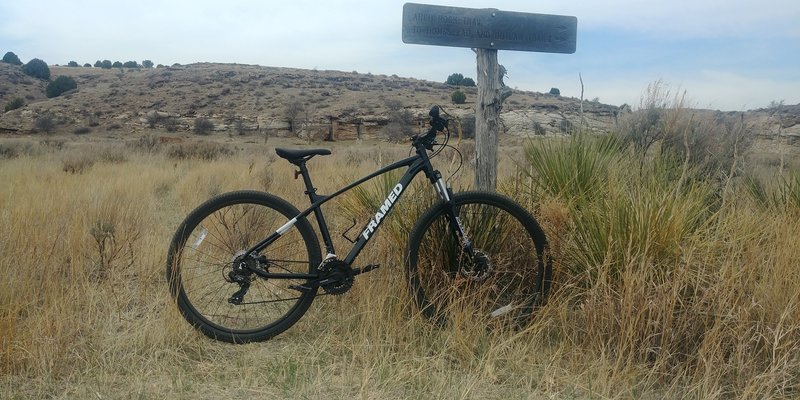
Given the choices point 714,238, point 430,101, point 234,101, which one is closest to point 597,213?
point 714,238

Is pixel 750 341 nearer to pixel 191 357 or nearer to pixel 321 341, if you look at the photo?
pixel 321 341

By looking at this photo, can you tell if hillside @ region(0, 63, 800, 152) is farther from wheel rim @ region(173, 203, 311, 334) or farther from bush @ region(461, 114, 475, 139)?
wheel rim @ region(173, 203, 311, 334)

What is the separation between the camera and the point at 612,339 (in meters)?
3.20

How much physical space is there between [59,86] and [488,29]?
2132 inches

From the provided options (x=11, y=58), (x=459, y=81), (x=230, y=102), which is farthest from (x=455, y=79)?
(x=11, y=58)

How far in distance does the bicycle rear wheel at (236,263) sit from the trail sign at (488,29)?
5.59ft

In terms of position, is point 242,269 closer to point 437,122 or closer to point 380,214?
point 380,214

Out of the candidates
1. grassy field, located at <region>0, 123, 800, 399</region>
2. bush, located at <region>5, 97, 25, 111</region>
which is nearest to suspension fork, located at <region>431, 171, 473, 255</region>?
grassy field, located at <region>0, 123, 800, 399</region>

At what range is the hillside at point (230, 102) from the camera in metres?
36.6

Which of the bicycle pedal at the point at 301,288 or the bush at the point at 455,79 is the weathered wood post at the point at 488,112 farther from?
the bush at the point at 455,79

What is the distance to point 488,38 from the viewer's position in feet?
15.3

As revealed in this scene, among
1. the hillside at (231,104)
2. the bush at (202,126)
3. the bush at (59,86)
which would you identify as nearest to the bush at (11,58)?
the hillside at (231,104)

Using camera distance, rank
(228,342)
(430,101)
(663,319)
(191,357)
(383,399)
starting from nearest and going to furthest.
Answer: (383,399)
(663,319)
(191,357)
(228,342)
(430,101)

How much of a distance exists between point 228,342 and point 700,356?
2.51 m
